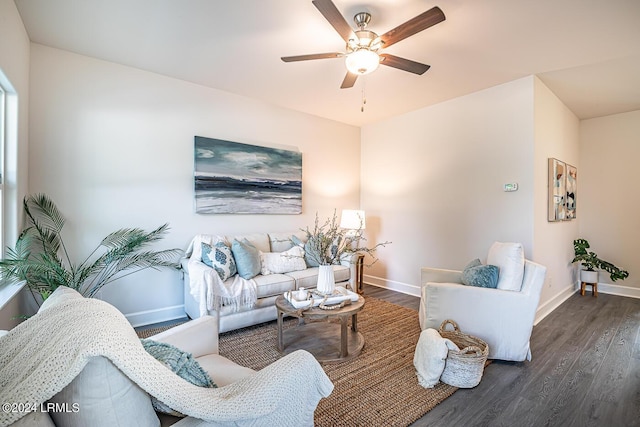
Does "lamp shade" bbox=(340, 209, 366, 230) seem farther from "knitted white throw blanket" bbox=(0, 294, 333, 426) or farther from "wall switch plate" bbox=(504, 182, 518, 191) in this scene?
"knitted white throw blanket" bbox=(0, 294, 333, 426)

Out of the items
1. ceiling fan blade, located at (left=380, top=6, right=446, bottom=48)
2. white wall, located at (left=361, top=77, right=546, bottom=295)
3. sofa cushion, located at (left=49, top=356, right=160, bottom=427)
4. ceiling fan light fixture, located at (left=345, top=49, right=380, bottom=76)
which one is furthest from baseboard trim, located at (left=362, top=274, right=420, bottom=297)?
sofa cushion, located at (left=49, top=356, right=160, bottom=427)

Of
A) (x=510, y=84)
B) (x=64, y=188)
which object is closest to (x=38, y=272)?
(x=64, y=188)

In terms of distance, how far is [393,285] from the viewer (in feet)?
15.3

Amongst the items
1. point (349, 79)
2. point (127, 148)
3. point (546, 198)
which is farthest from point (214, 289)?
point (546, 198)

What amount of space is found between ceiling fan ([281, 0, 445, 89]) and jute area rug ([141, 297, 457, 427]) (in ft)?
7.49

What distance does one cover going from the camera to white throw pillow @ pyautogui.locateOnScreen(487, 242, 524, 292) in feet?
8.04

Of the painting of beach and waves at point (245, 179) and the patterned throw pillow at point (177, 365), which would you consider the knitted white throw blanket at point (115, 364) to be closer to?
the patterned throw pillow at point (177, 365)

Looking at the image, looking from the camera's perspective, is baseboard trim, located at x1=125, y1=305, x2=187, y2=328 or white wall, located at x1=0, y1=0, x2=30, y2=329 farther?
baseboard trim, located at x1=125, y1=305, x2=187, y2=328

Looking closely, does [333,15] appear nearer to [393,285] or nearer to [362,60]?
[362,60]

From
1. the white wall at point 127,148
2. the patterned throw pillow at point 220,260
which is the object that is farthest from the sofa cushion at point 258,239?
the patterned throw pillow at point 220,260

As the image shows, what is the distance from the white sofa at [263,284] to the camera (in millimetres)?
2928

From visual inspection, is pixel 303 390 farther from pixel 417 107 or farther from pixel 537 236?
pixel 417 107

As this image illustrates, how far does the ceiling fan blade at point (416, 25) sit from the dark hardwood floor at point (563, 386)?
242 cm

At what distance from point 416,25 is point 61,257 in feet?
11.8
